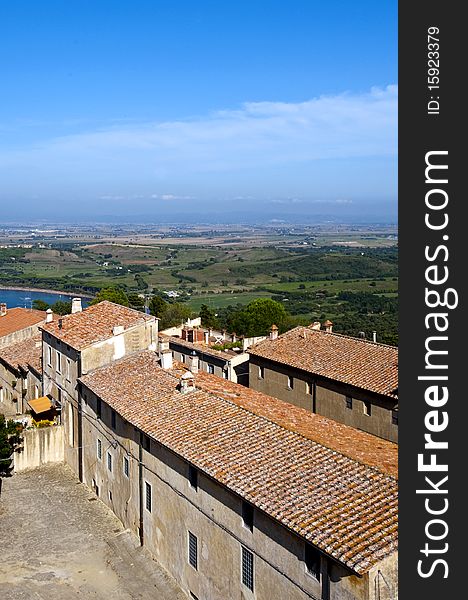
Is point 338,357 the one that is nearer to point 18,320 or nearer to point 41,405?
point 41,405

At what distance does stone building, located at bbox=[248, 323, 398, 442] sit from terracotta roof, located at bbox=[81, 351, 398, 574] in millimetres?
4206

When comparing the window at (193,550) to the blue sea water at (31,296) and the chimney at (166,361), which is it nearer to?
the chimney at (166,361)

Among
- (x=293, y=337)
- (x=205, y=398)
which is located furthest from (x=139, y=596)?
(x=293, y=337)

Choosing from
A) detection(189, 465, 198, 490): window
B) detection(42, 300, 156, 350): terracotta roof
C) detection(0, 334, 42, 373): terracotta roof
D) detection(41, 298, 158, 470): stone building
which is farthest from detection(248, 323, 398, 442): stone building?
detection(0, 334, 42, 373): terracotta roof

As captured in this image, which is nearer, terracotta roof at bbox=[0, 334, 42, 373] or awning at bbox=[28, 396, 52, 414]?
awning at bbox=[28, 396, 52, 414]

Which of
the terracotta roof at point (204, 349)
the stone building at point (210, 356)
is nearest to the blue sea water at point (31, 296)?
the stone building at point (210, 356)

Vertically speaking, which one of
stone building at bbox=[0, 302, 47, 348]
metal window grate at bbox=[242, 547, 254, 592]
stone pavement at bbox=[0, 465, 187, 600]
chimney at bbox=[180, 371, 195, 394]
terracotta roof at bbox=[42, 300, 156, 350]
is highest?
terracotta roof at bbox=[42, 300, 156, 350]

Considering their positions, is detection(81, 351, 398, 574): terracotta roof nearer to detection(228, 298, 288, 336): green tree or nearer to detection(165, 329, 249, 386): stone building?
detection(165, 329, 249, 386): stone building

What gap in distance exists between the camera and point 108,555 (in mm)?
18719

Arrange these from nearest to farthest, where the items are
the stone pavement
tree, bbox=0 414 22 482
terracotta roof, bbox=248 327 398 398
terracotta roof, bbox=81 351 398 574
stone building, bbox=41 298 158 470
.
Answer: terracotta roof, bbox=81 351 398 574, the stone pavement, tree, bbox=0 414 22 482, terracotta roof, bbox=248 327 398 398, stone building, bbox=41 298 158 470

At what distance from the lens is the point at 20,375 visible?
33188 mm

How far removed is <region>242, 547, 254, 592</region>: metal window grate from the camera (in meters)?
13.9

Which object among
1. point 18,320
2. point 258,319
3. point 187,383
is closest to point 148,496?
point 187,383

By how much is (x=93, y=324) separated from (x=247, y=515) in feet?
49.0
